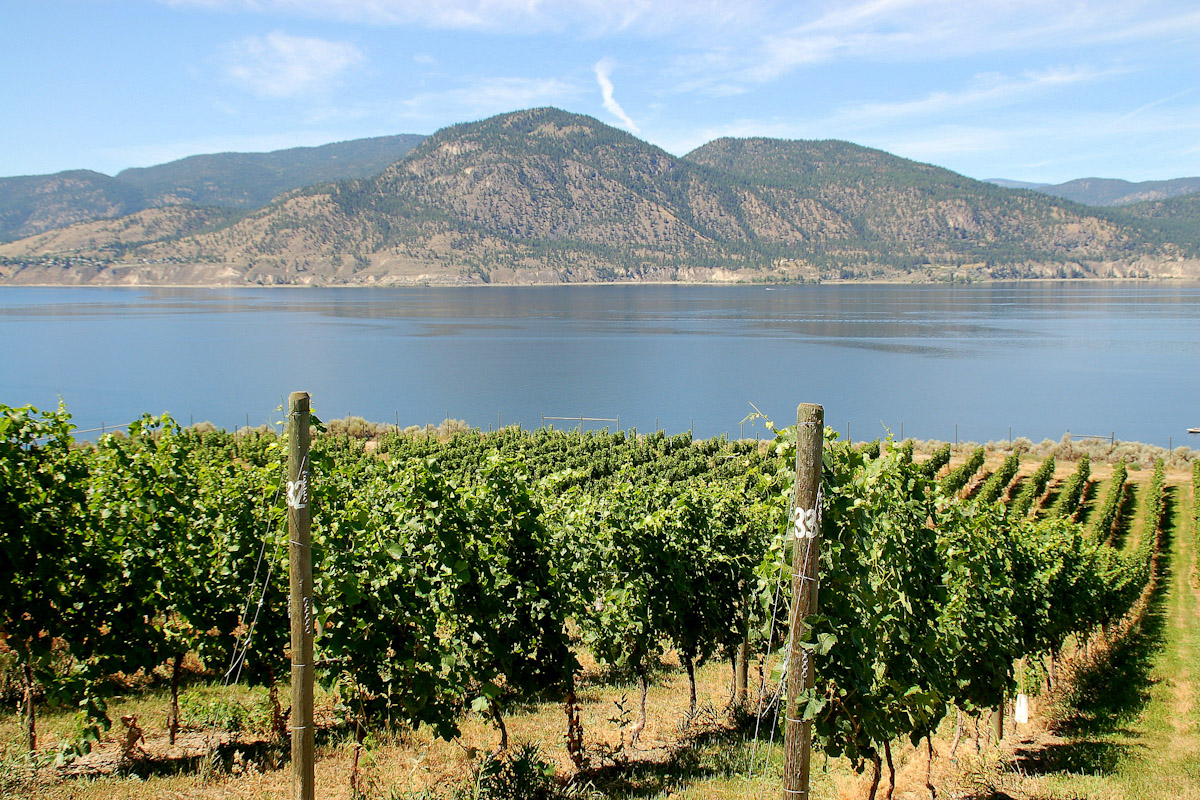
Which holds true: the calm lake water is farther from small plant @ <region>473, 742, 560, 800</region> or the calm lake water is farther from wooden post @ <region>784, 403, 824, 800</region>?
wooden post @ <region>784, 403, 824, 800</region>

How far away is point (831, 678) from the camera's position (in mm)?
5137

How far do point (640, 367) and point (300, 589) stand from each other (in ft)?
229

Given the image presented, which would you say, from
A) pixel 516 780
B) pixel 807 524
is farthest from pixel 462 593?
pixel 807 524

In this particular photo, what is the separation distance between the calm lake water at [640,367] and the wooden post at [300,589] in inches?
1705

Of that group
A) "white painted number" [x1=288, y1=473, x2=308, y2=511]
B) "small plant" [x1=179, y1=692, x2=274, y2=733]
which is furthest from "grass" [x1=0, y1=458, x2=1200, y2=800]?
"white painted number" [x1=288, y1=473, x2=308, y2=511]

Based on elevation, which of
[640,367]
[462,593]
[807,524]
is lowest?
[640,367]

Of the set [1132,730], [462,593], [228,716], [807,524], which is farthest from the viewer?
[1132,730]

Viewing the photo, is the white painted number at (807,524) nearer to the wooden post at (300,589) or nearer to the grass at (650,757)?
the grass at (650,757)

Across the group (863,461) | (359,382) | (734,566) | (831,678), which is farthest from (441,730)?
(359,382)

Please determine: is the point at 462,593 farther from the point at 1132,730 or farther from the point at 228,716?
the point at 1132,730

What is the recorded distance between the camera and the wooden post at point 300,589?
4160 millimetres

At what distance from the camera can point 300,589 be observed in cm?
422

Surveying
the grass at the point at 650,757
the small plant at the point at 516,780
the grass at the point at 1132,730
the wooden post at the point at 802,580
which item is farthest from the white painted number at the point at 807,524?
the grass at the point at 1132,730

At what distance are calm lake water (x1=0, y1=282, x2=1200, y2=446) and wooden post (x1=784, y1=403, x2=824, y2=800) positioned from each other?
42.7 meters
